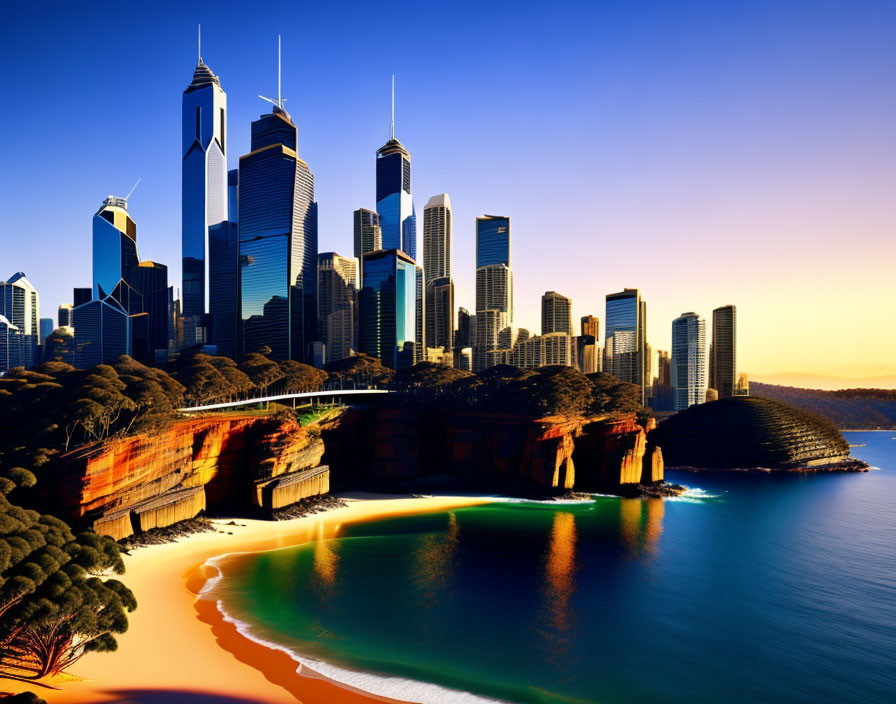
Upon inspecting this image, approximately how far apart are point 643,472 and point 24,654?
85.7 metres

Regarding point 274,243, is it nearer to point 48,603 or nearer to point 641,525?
point 641,525

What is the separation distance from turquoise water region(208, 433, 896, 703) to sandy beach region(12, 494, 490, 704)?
7.00 ft

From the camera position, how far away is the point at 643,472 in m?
90.9

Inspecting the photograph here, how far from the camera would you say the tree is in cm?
2433

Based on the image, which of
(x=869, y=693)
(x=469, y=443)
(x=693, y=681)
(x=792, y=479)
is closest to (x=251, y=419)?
(x=469, y=443)

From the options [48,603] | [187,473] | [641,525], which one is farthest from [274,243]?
[48,603]

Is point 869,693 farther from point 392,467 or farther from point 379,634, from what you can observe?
point 392,467

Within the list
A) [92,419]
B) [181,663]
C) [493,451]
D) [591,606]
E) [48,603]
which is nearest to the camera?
[48,603]

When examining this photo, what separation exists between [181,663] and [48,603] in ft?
28.9

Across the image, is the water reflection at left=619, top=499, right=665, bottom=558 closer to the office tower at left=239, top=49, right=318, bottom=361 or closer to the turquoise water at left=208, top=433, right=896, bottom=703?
the turquoise water at left=208, top=433, right=896, bottom=703

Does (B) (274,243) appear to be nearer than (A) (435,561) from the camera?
No

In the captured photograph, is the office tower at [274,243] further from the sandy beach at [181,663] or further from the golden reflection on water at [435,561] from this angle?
the sandy beach at [181,663]

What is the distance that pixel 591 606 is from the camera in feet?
131

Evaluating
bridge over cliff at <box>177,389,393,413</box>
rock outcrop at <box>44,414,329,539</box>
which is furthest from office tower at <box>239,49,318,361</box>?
rock outcrop at <box>44,414,329,539</box>
